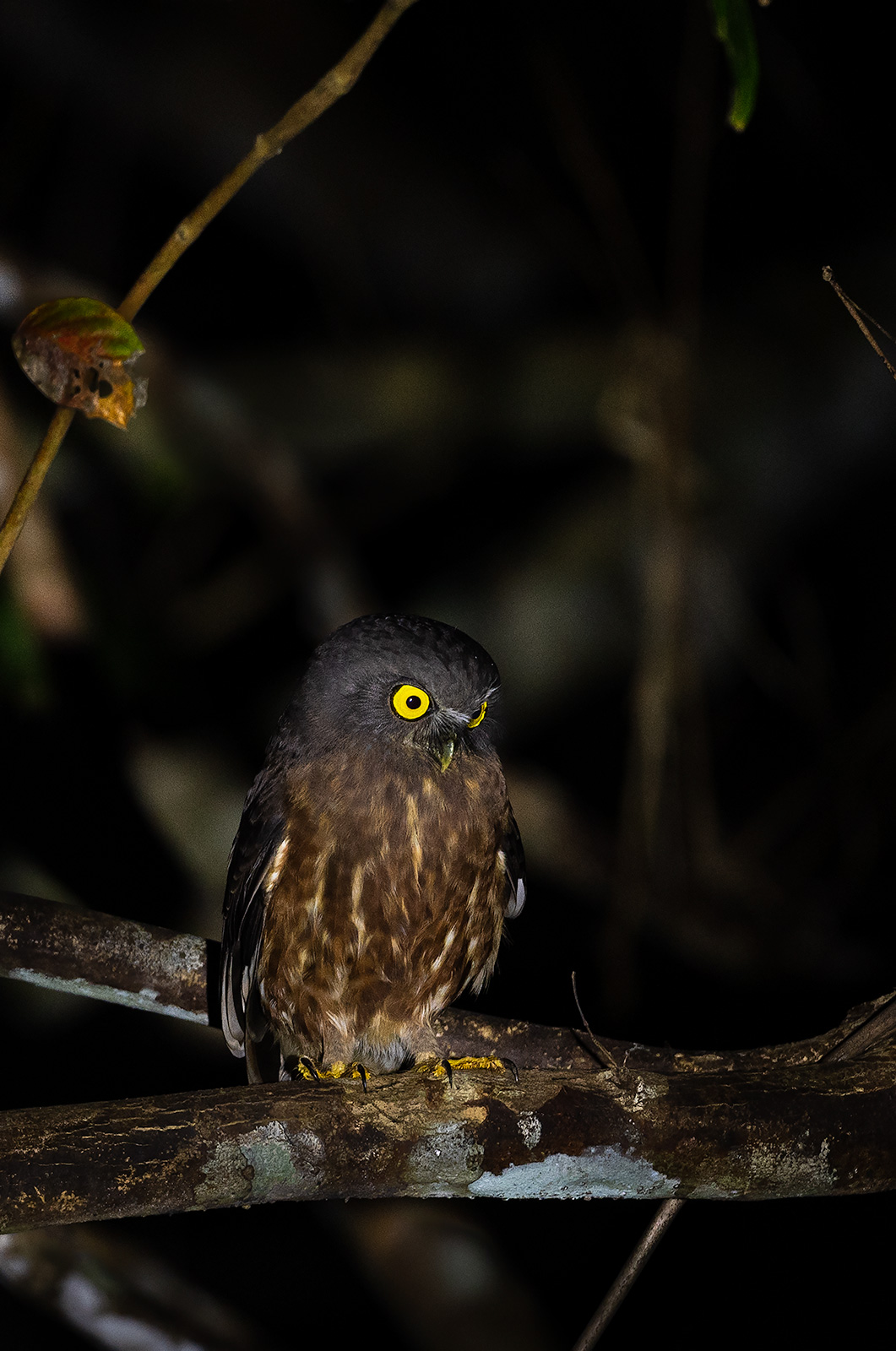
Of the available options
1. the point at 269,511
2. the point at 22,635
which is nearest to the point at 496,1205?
the point at 269,511

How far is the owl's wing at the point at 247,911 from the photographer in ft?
9.86

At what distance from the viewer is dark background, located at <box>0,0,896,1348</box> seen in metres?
4.95

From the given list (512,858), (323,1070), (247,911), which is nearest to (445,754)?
(512,858)

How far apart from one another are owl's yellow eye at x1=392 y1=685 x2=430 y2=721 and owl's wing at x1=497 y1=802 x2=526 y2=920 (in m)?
0.40

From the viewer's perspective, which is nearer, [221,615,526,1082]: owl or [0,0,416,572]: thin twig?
[0,0,416,572]: thin twig

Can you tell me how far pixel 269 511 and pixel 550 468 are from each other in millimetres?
3056

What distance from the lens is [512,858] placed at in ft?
10.7

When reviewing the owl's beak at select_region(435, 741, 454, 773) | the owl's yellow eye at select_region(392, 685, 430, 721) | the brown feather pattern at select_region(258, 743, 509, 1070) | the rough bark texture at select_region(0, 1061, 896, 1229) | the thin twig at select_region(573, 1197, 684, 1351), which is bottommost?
the thin twig at select_region(573, 1197, 684, 1351)

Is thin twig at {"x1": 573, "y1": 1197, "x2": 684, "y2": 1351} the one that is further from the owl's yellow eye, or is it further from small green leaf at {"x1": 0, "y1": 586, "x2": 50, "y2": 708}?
small green leaf at {"x1": 0, "y1": 586, "x2": 50, "y2": 708}

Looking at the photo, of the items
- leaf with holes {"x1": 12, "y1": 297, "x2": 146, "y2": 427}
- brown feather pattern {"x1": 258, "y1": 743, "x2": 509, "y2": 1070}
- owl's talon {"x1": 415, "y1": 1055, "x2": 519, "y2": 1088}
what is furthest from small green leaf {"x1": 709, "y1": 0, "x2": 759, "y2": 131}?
owl's talon {"x1": 415, "y1": 1055, "x2": 519, "y2": 1088}

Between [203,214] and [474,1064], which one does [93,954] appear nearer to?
[474,1064]

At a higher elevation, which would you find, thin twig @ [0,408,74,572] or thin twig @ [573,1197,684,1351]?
thin twig @ [0,408,74,572]

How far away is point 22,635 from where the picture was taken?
11.7ft

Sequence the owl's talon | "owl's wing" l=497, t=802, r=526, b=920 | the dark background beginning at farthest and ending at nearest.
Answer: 1. the dark background
2. "owl's wing" l=497, t=802, r=526, b=920
3. the owl's talon
